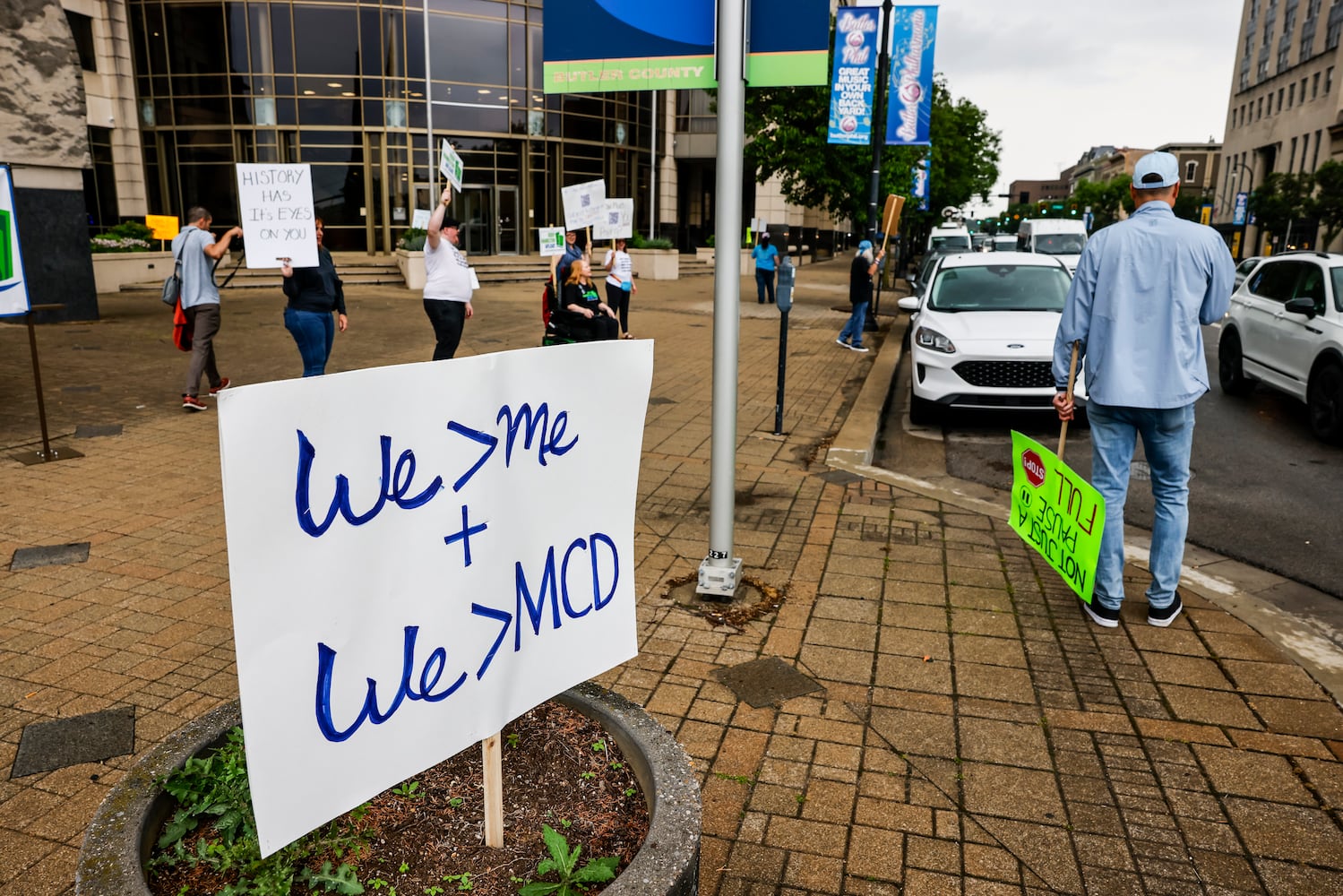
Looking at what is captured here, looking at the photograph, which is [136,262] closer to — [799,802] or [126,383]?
[126,383]

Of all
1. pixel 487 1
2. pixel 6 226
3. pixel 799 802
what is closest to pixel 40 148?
pixel 6 226

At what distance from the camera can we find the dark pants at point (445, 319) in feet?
30.3

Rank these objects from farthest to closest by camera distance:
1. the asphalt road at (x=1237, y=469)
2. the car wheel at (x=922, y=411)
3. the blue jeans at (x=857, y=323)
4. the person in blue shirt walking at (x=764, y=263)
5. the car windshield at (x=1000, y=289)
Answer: the person in blue shirt walking at (x=764, y=263), the blue jeans at (x=857, y=323), the car windshield at (x=1000, y=289), the car wheel at (x=922, y=411), the asphalt road at (x=1237, y=469)

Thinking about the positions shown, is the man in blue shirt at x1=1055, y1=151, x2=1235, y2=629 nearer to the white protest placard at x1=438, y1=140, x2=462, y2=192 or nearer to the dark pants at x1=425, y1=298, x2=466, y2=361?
the white protest placard at x1=438, y1=140, x2=462, y2=192

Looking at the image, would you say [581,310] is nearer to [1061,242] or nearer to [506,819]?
[506,819]

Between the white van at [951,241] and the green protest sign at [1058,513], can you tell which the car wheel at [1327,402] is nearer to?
the green protest sign at [1058,513]

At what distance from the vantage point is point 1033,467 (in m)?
4.94

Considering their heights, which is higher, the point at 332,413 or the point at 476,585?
the point at 332,413

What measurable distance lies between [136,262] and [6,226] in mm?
17783

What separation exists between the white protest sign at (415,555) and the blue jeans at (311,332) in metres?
6.66

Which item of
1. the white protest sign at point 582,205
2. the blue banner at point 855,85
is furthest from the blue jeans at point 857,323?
the white protest sign at point 582,205

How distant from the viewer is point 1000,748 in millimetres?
3541

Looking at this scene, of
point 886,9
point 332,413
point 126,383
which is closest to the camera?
point 332,413

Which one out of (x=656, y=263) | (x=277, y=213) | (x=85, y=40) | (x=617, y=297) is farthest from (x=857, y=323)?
(x=85, y=40)
